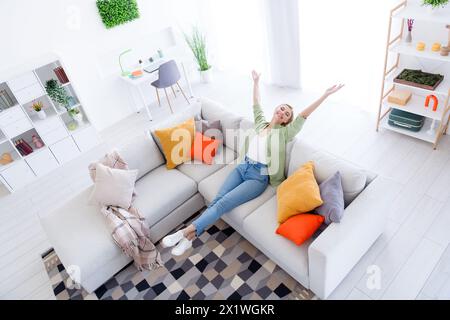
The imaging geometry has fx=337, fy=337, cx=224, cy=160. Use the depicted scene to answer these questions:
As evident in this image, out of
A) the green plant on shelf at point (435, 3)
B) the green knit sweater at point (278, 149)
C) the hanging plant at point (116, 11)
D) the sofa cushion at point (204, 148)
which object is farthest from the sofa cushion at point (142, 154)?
the green plant on shelf at point (435, 3)

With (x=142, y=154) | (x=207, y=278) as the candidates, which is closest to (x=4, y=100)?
(x=142, y=154)

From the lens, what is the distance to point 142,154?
3.18 m

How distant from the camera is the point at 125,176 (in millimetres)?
2926

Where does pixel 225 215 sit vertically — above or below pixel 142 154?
below

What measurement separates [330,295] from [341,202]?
0.70 metres

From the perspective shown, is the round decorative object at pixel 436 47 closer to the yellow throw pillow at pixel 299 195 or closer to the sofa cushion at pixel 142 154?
the yellow throw pillow at pixel 299 195

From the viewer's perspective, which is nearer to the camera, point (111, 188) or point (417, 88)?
point (111, 188)

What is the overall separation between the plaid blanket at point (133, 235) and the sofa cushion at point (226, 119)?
1092 millimetres

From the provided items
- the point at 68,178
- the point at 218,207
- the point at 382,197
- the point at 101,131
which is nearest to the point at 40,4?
the point at 101,131

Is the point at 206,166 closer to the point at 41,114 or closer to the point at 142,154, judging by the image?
the point at 142,154

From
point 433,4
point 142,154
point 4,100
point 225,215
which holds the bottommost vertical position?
point 225,215

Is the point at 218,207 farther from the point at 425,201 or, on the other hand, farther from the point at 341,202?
the point at 425,201

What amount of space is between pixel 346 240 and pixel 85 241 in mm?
1961

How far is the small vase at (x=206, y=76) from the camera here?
5594 millimetres
